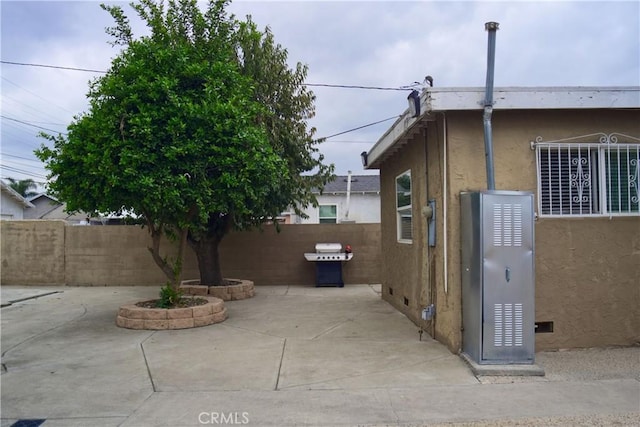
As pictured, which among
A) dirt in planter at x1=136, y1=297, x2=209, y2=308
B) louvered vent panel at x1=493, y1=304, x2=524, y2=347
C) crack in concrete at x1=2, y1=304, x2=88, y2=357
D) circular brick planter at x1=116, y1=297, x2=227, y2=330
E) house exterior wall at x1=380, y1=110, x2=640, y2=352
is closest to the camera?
louvered vent panel at x1=493, y1=304, x2=524, y2=347

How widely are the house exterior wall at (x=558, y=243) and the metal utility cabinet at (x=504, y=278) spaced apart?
67 centimetres

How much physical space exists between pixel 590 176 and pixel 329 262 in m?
9.02

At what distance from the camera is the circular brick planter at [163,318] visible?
911cm

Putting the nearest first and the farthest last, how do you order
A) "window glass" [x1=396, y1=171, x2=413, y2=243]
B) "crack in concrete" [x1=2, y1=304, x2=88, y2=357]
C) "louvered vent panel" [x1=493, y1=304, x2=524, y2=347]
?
"louvered vent panel" [x1=493, y1=304, x2=524, y2=347]
"crack in concrete" [x1=2, y1=304, x2=88, y2=357]
"window glass" [x1=396, y1=171, x2=413, y2=243]

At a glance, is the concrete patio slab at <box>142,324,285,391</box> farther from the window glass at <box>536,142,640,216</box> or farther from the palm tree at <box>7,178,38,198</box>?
the palm tree at <box>7,178,38,198</box>

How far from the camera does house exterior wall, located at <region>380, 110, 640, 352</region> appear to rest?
6.96 meters

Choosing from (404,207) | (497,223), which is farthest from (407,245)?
(497,223)

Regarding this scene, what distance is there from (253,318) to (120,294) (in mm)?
5484

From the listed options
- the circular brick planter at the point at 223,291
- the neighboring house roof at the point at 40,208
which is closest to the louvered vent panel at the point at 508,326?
the circular brick planter at the point at 223,291

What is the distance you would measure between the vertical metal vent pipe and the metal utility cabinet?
41cm

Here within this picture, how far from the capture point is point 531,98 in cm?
679

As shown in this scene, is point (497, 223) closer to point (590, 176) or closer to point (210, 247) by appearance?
point (590, 176)

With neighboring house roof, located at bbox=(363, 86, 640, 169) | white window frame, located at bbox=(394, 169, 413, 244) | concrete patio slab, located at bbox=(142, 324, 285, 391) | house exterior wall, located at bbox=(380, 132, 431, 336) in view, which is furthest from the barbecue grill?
neighboring house roof, located at bbox=(363, 86, 640, 169)

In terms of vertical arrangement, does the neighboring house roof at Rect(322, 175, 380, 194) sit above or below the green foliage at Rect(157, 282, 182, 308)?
above
